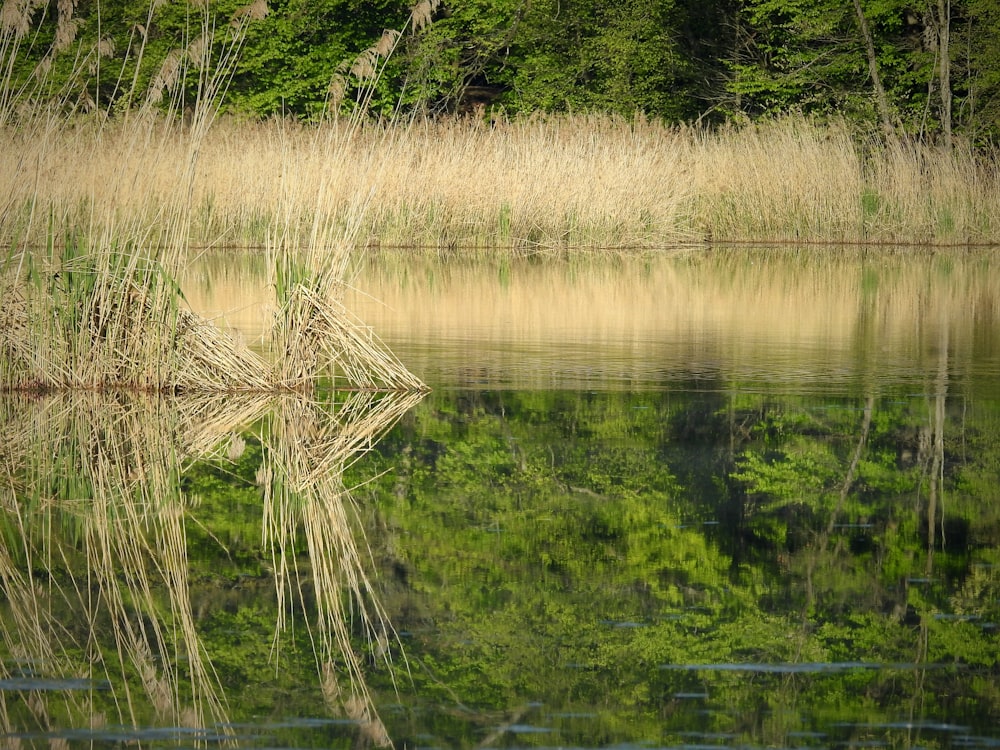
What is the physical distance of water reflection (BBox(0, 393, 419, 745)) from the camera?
282cm

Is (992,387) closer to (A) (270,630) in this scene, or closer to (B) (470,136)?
(A) (270,630)

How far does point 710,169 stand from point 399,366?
13156 mm

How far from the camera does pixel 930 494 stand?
186 inches

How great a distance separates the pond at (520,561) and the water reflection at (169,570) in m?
0.01

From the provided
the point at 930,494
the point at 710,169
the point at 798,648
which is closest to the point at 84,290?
the point at 930,494

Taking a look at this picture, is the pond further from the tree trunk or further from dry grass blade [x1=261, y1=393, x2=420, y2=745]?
the tree trunk

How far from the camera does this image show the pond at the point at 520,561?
109 inches

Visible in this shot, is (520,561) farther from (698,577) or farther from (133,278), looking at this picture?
(133,278)

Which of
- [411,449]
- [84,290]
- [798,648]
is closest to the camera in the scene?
[798,648]

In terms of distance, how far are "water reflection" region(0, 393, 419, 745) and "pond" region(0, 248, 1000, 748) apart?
11 millimetres

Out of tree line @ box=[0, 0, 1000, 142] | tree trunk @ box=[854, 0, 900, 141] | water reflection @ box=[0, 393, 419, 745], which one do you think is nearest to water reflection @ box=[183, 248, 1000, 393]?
water reflection @ box=[0, 393, 419, 745]

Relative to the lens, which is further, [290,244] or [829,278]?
[829,278]

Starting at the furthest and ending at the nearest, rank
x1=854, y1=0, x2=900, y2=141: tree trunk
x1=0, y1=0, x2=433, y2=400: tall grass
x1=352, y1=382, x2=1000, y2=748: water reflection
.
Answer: x1=854, y1=0, x2=900, y2=141: tree trunk < x1=0, y1=0, x2=433, y2=400: tall grass < x1=352, y1=382, x2=1000, y2=748: water reflection

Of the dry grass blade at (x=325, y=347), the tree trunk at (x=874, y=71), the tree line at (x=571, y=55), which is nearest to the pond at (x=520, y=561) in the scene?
the dry grass blade at (x=325, y=347)
